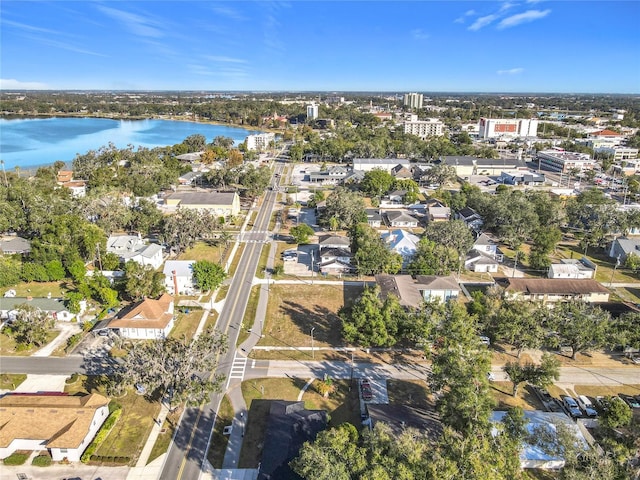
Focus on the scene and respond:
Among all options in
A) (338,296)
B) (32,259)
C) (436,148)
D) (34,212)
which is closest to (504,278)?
(338,296)

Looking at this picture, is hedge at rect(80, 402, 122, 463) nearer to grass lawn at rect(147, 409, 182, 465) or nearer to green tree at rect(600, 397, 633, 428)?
grass lawn at rect(147, 409, 182, 465)

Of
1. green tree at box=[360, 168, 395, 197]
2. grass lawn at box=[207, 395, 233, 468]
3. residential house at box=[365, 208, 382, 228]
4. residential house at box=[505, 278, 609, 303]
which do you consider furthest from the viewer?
green tree at box=[360, 168, 395, 197]

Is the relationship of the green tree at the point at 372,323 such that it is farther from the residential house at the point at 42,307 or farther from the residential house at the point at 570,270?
the residential house at the point at 42,307

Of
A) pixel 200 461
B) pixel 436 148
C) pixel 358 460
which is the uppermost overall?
pixel 436 148

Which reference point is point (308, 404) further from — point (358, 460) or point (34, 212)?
point (34, 212)

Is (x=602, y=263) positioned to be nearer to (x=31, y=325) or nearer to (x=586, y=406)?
(x=586, y=406)

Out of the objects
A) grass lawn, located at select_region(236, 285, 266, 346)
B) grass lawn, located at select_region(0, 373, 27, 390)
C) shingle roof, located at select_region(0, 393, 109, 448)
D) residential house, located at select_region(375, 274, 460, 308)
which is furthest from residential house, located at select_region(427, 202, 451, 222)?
grass lawn, located at select_region(0, 373, 27, 390)
